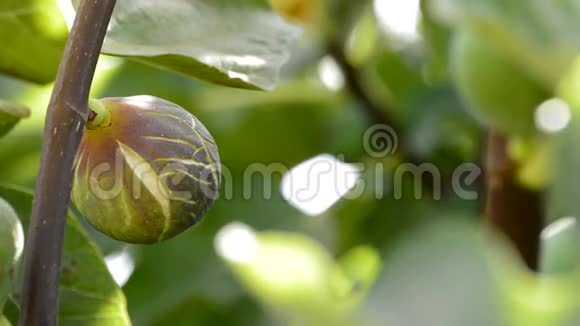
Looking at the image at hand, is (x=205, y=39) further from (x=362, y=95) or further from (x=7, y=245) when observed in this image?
(x=362, y=95)

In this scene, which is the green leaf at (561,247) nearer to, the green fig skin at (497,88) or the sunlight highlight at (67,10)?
the sunlight highlight at (67,10)

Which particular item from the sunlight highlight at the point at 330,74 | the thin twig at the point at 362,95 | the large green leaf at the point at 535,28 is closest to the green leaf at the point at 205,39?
the large green leaf at the point at 535,28

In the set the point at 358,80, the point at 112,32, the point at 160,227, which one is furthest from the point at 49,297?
the point at 358,80

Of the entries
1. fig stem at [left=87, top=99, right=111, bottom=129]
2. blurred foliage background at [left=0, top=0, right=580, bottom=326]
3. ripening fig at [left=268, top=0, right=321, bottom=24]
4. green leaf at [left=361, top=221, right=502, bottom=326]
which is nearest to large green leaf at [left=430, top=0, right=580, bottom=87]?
blurred foliage background at [left=0, top=0, right=580, bottom=326]

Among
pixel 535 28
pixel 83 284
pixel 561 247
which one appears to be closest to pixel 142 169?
pixel 83 284

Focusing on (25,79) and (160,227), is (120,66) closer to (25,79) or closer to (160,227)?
Result: (25,79)

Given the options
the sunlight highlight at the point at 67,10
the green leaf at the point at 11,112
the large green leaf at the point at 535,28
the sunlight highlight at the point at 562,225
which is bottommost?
the large green leaf at the point at 535,28
